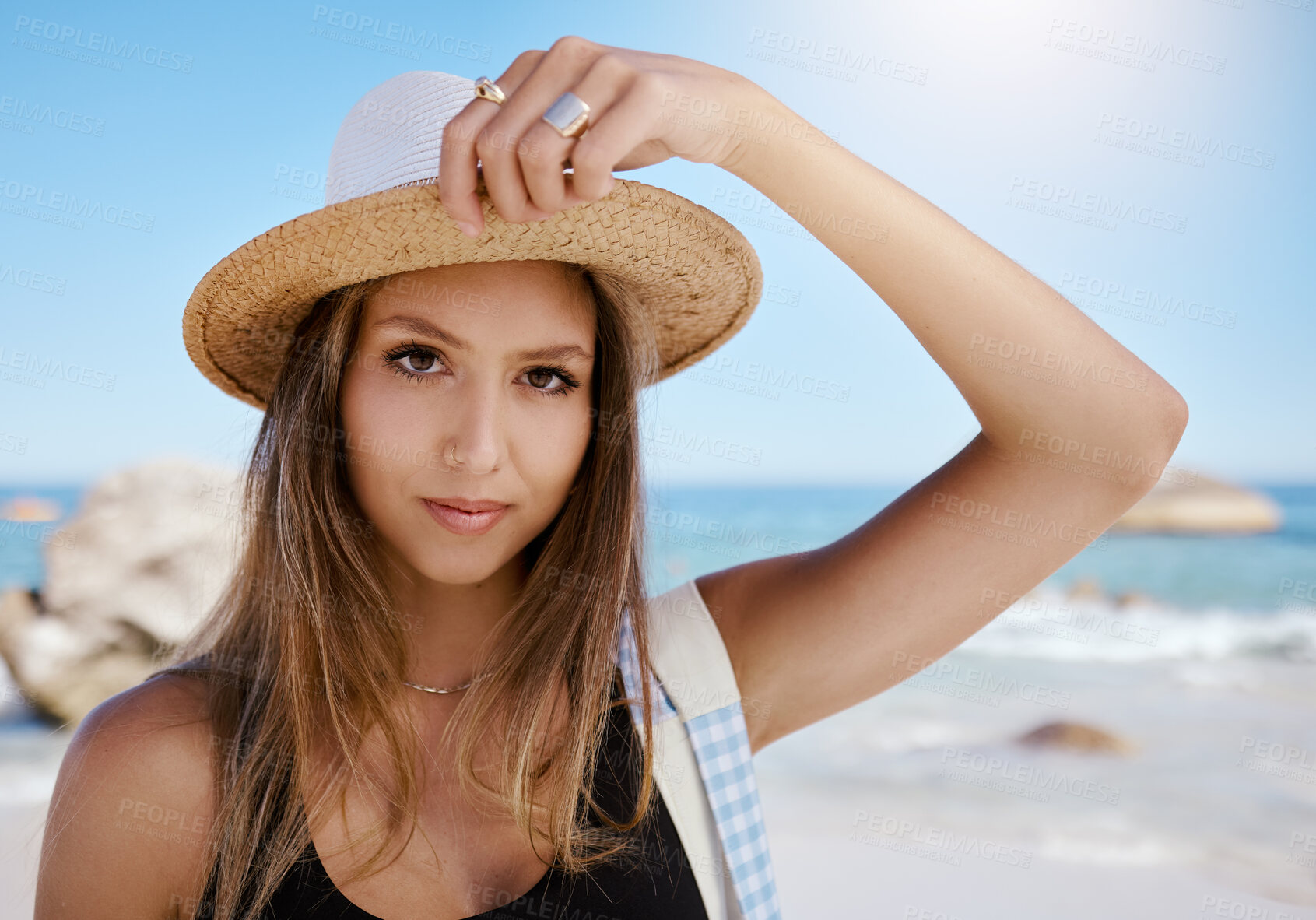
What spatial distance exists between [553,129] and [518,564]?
1020mm

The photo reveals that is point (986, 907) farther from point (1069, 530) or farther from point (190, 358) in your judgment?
point (190, 358)

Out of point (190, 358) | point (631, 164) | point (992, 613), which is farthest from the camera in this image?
point (190, 358)

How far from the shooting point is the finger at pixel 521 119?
1.06m

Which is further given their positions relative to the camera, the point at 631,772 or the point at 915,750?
the point at 915,750

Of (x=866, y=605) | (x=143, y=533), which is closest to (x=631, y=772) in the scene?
(x=866, y=605)

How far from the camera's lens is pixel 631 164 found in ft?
3.98

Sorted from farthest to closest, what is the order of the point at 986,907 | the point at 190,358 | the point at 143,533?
the point at 143,533 → the point at 986,907 → the point at 190,358

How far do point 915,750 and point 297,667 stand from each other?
677 centimetres

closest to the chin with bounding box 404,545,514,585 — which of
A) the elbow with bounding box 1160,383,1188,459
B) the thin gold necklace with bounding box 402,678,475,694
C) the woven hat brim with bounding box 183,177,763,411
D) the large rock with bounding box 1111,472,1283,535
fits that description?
the thin gold necklace with bounding box 402,678,475,694

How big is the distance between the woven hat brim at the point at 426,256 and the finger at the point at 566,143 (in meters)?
0.20
